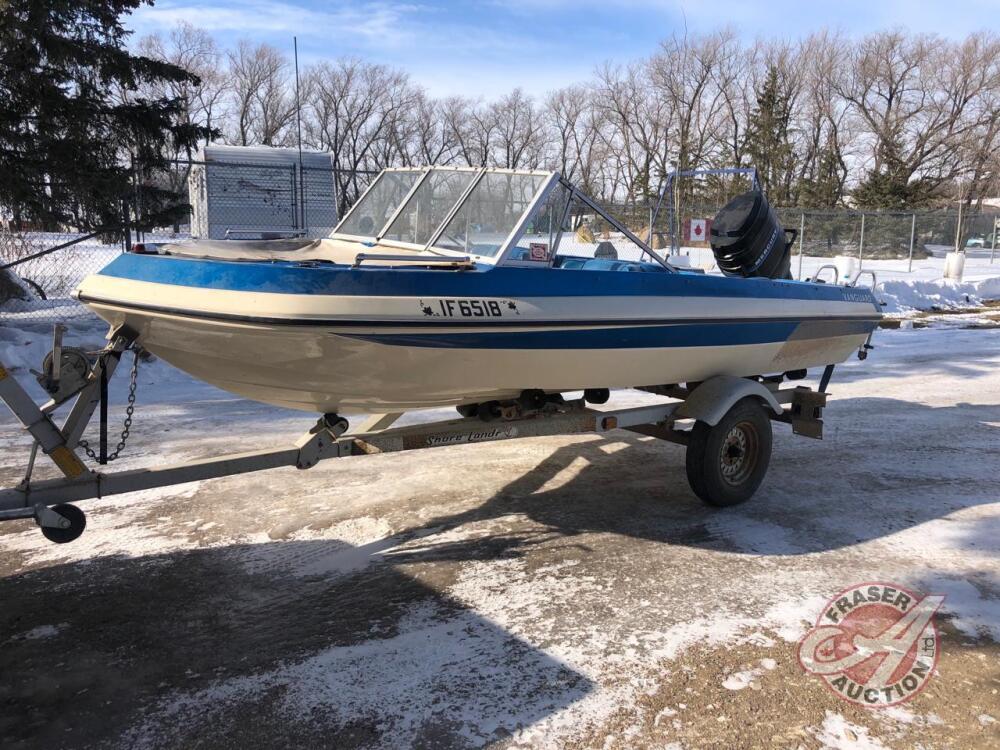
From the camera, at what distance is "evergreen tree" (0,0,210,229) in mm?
9422

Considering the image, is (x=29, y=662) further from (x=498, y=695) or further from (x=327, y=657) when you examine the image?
(x=498, y=695)

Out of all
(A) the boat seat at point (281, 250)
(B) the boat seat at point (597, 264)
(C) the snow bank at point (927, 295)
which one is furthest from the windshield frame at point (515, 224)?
(C) the snow bank at point (927, 295)

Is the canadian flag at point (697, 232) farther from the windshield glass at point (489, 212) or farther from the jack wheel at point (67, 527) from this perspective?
the jack wheel at point (67, 527)

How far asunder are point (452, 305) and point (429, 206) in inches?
49.3

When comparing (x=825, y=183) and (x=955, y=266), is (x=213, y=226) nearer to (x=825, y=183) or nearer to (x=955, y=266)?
(x=955, y=266)

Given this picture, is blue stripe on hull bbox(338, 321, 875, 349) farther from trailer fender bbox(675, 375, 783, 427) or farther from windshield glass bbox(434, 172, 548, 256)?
windshield glass bbox(434, 172, 548, 256)

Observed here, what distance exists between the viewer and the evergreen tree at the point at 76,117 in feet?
30.9

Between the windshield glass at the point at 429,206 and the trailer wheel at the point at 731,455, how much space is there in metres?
2.01

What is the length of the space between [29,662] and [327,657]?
119 cm

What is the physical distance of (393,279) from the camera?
11.6 ft

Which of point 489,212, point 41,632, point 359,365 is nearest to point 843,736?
point 359,365

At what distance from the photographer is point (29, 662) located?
3.09 m

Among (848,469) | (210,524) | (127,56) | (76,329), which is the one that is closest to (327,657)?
(210,524)

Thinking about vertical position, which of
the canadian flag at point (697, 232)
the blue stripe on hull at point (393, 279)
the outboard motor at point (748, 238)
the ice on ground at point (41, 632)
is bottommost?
the ice on ground at point (41, 632)
